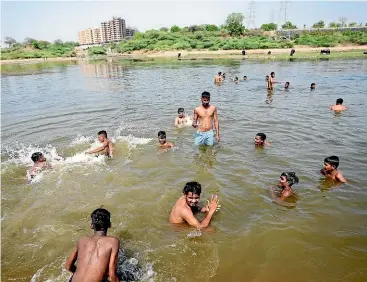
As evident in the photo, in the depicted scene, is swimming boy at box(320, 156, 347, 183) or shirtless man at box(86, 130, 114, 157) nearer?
swimming boy at box(320, 156, 347, 183)

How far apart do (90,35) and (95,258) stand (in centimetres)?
19070

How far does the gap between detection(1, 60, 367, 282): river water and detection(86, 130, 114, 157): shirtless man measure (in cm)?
27

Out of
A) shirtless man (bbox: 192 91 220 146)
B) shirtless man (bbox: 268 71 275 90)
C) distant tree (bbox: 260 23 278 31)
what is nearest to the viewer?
shirtless man (bbox: 192 91 220 146)

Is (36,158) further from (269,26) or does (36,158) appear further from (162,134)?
(269,26)

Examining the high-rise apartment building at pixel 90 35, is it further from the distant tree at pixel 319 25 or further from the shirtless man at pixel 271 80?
the shirtless man at pixel 271 80

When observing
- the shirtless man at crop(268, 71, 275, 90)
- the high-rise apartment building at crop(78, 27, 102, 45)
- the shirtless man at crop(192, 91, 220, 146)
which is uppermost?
the high-rise apartment building at crop(78, 27, 102, 45)

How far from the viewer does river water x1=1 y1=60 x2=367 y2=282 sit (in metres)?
4.80

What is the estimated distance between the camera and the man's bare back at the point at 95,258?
369 centimetres

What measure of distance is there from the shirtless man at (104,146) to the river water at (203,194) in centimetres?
27

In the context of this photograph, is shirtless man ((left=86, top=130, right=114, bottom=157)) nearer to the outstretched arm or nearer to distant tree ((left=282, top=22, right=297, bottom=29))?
the outstretched arm

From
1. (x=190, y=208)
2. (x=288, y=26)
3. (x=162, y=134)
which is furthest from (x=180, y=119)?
(x=288, y=26)

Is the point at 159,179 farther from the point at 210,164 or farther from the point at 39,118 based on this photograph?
the point at 39,118

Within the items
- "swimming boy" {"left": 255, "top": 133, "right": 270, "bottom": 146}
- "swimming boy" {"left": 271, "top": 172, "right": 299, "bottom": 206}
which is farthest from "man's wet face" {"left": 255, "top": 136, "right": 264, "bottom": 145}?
"swimming boy" {"left": 271, "top": 172, "right": 299, "bottom": 206}

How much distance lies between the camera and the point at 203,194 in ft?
22.6
